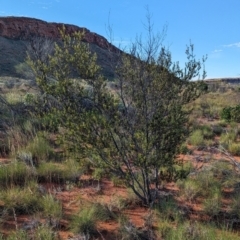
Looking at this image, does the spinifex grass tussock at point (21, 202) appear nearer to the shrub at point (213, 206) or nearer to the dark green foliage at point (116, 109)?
the dark green foliage at point (116, 109)

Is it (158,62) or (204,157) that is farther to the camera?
(204,157)

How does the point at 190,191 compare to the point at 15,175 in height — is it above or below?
below

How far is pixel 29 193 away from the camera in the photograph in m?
4.89

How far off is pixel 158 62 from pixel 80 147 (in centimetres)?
172

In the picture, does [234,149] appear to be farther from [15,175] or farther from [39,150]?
[15,175]

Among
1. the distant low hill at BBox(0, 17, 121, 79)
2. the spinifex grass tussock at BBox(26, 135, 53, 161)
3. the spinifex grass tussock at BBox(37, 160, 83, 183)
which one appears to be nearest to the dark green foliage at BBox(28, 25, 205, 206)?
the spinifex grass tussock at BBox(37, 160, 83, 183)

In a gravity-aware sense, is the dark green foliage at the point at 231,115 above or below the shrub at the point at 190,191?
above

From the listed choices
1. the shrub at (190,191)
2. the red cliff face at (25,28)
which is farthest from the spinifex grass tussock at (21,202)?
the red cliff face at (25,28)

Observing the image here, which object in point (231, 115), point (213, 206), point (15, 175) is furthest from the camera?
point (231, 115)

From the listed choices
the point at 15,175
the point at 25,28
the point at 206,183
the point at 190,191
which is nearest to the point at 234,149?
the point at 206,183

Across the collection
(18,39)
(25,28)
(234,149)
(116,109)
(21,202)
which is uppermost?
(25,28)

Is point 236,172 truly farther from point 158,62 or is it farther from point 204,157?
point 158,62

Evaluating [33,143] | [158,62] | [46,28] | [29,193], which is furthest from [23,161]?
[46,28]

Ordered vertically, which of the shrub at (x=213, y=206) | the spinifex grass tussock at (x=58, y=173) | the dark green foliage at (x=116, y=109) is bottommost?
the shrub at (x=213, y=206)
